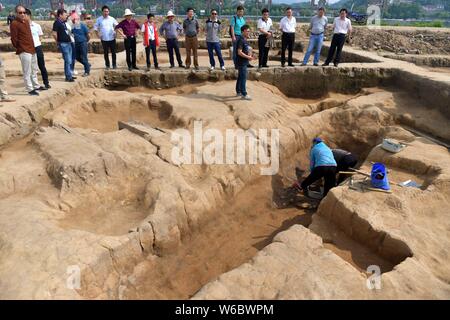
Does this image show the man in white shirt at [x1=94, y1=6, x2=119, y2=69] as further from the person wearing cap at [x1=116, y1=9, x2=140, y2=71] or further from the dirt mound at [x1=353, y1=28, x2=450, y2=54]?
the dirt mound at [x1=353, y1=28, x2=450, y2=54]

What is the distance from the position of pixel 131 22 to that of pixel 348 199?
6632 millimetres

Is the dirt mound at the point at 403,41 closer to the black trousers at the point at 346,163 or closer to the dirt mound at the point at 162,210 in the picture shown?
the dirt mound at the point at 162,210

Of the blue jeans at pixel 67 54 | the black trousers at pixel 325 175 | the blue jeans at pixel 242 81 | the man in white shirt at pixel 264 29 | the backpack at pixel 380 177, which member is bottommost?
the black trousers at pixel 325 175

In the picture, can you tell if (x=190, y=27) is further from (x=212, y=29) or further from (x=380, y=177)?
(x=380, y=177)

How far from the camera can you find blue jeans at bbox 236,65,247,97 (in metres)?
7.20

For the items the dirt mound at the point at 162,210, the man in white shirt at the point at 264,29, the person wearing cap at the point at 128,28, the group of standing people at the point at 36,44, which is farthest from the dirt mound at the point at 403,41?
the group of standing people at the point at 36,44

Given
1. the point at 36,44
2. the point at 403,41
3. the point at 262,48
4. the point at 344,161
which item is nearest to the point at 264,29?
the point at 262,48

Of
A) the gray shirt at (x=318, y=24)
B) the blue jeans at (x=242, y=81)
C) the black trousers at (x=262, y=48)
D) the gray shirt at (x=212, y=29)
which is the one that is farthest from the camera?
the gray shirt at (x=318, y=24)

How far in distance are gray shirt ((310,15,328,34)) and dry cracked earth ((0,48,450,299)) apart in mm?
2886

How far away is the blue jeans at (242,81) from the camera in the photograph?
7.20m

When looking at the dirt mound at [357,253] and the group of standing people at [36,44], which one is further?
the group of standing people at [36,44]

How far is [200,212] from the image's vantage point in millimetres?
4852

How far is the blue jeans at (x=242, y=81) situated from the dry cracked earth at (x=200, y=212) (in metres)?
0.38

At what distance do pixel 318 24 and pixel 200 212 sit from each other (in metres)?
6.59
